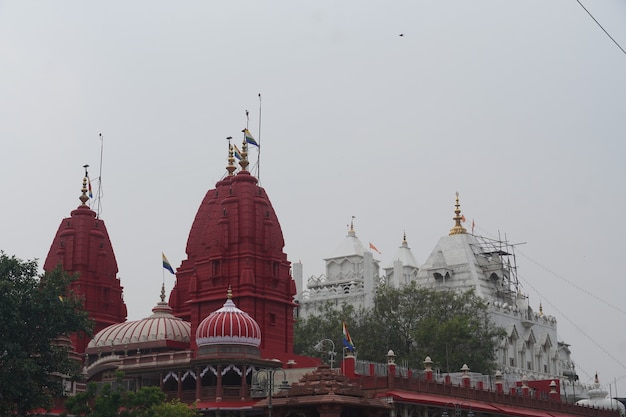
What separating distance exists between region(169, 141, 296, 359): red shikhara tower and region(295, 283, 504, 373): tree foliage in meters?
15.4

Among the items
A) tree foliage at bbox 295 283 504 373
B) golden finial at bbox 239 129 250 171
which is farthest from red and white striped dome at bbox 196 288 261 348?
tree foliage at bbox 295 283 504 373

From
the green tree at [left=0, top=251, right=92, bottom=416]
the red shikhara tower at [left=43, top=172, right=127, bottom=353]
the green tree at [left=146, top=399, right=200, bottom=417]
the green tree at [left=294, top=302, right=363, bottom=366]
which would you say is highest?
the red shikhara tower at [left=43, top=172, right=127, bottom=353]

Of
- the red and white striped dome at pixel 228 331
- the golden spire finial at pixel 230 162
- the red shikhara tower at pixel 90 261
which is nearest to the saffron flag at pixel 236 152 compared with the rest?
the golden spire finial at pixel 230 162

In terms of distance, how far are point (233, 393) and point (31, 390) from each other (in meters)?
10.4

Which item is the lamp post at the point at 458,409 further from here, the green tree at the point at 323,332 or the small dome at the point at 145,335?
the green tree at the point at 323,332

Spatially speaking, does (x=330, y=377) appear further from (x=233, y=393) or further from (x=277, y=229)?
(x=277, y=229)

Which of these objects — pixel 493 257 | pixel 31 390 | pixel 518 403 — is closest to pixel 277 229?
pixel 518 403

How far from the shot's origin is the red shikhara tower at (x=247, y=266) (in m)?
61.4

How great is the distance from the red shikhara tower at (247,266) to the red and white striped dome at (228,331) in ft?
23.7

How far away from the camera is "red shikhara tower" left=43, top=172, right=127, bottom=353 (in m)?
68.6

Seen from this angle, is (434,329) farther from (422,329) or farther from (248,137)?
(248,137)

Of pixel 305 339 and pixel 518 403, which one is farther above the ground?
pixel 305 339

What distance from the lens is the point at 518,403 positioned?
194ft

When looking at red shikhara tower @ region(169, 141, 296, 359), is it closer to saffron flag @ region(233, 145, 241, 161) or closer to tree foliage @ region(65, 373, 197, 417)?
saffron flag @ region(233, 145, 241, 161)
